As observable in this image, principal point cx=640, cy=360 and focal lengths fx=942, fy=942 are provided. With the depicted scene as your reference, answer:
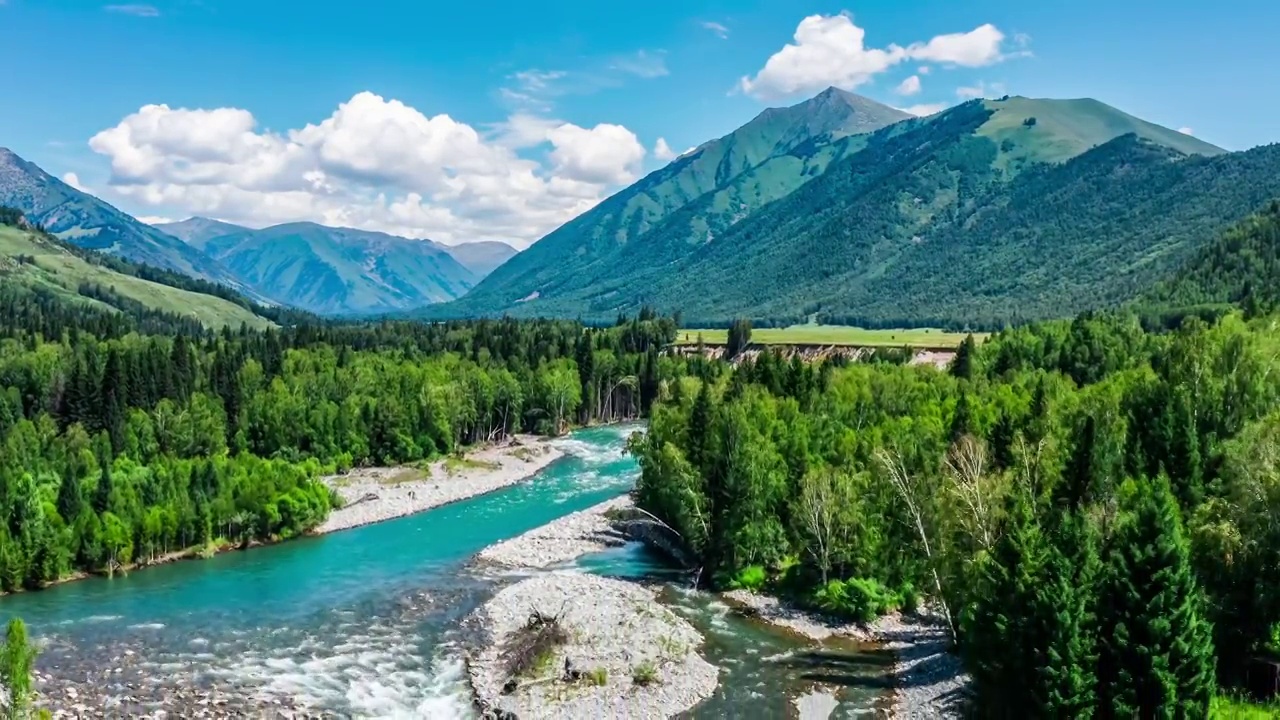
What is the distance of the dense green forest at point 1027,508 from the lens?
33969mm

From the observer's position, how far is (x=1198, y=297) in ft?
602

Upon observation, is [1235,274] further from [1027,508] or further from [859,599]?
[1027,508]

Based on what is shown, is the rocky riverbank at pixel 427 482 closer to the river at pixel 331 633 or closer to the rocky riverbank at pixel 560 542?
the river at pixel 331 633

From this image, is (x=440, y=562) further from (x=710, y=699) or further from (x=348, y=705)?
(x=710, y=699)

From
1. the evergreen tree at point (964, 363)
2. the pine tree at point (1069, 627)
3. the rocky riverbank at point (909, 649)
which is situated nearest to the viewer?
the pine tree at point (1069, 627)

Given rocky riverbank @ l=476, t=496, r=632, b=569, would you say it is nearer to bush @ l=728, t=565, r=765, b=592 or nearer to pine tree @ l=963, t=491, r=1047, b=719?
bush @ l=728, t=565, r=765, b=592

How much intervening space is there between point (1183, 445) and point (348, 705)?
1931 inches

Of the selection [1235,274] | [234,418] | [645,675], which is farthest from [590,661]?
[1235,274]

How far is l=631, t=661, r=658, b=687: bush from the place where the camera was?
1898 inches

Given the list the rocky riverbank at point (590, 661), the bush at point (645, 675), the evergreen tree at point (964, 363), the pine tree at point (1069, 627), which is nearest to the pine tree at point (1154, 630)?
the pine tree at point (1069, 627)

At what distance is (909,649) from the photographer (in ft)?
173

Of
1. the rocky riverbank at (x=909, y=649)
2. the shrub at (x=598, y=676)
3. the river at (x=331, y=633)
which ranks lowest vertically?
the river at (x=331, y=633)

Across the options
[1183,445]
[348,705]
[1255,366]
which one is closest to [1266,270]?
[1255,366]

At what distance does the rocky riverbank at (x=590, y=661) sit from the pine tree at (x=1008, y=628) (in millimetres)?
14267
